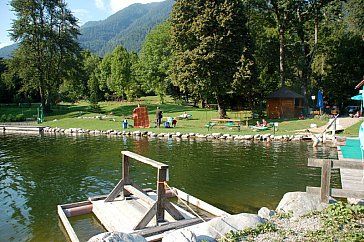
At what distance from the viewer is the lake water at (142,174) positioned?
9.54 meters

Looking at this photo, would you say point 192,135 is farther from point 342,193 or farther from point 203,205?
point 342,193

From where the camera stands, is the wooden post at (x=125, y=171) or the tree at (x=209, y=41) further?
the tree at (x=209, y=41)

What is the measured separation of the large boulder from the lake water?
9.32ft

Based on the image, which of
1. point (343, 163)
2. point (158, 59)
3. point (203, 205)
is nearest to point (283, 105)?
point (158, 59)

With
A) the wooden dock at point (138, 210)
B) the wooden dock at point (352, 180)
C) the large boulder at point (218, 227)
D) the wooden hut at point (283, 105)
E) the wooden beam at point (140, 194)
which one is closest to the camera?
the large boulder at point (218, 227)

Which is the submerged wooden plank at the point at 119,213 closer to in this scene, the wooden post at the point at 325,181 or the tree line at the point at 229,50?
the wooden post at the point at 325,181

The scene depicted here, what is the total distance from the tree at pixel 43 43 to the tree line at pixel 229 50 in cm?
13

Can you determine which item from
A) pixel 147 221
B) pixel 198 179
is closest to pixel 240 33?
pixel 198 179

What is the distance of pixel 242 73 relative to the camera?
30.3m

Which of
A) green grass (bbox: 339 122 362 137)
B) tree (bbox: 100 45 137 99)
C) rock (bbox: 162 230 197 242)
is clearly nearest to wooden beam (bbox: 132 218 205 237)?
rock (bbox: 162 230 197 242)

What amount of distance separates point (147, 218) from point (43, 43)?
44.4m

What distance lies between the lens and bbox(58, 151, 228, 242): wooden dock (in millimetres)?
7188

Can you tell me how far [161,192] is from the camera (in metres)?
7.41

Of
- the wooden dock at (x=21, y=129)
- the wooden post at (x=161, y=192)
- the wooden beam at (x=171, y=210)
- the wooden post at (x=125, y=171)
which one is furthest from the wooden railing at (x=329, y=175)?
the wooden dock at (x=21, y=129)
